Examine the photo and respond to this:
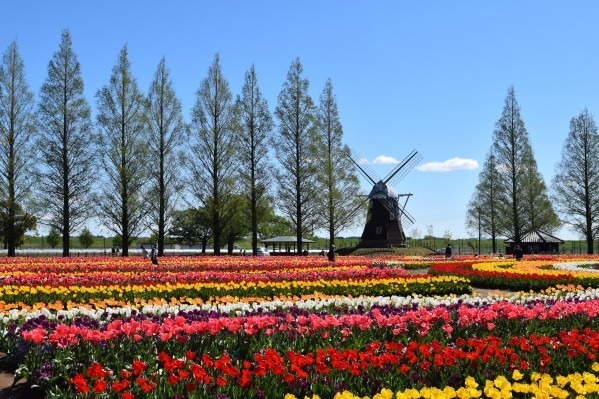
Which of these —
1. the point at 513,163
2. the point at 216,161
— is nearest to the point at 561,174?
the point at 513,163

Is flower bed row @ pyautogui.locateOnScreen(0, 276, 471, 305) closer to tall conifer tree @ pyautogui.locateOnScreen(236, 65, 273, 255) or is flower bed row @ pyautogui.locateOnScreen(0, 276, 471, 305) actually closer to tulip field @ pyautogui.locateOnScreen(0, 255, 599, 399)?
tulip field @ pyautogui.locateOnScreen(0, 255, 599, 399)

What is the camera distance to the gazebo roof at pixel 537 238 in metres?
52.0

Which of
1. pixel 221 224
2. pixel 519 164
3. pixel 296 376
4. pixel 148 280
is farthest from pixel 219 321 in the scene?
pixel 519 164

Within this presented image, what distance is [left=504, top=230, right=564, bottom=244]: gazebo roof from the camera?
52.0 meters

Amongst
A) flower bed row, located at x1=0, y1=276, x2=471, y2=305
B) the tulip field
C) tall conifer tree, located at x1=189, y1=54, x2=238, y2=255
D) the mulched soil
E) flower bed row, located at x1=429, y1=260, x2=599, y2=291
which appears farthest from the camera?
tall conifer tree, located at x1=189, y1=54, x2=238, y2=255

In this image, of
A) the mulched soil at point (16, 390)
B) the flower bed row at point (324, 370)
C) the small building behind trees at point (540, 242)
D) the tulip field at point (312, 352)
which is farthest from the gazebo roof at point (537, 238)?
the mulched soil at point (16, 390)

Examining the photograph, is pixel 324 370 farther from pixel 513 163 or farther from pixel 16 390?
pixel 513 163

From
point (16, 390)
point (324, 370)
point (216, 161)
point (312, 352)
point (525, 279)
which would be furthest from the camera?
point (216, 161)

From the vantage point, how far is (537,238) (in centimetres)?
5247

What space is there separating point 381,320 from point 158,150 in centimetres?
3141

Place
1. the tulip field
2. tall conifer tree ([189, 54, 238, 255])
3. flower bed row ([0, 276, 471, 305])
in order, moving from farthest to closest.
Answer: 1. tall conifer tree ([189, 54, 238, 255])
2. flower bed row ([0, 276, 471, 305])
3. the tulip field

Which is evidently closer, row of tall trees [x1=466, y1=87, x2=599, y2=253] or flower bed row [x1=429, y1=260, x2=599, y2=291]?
flower bed row [x1=429, y1=260, x2=599, y2=291]

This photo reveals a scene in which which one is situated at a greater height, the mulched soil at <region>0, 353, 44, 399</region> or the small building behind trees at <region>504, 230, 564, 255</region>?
the small building behind trees at <region>504, 230, 564, 255</region>

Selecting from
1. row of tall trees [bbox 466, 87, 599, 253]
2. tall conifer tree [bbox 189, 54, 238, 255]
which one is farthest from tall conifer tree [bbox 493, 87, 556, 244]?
tall conifer tree [bbox 189, 54, 238, 255]
